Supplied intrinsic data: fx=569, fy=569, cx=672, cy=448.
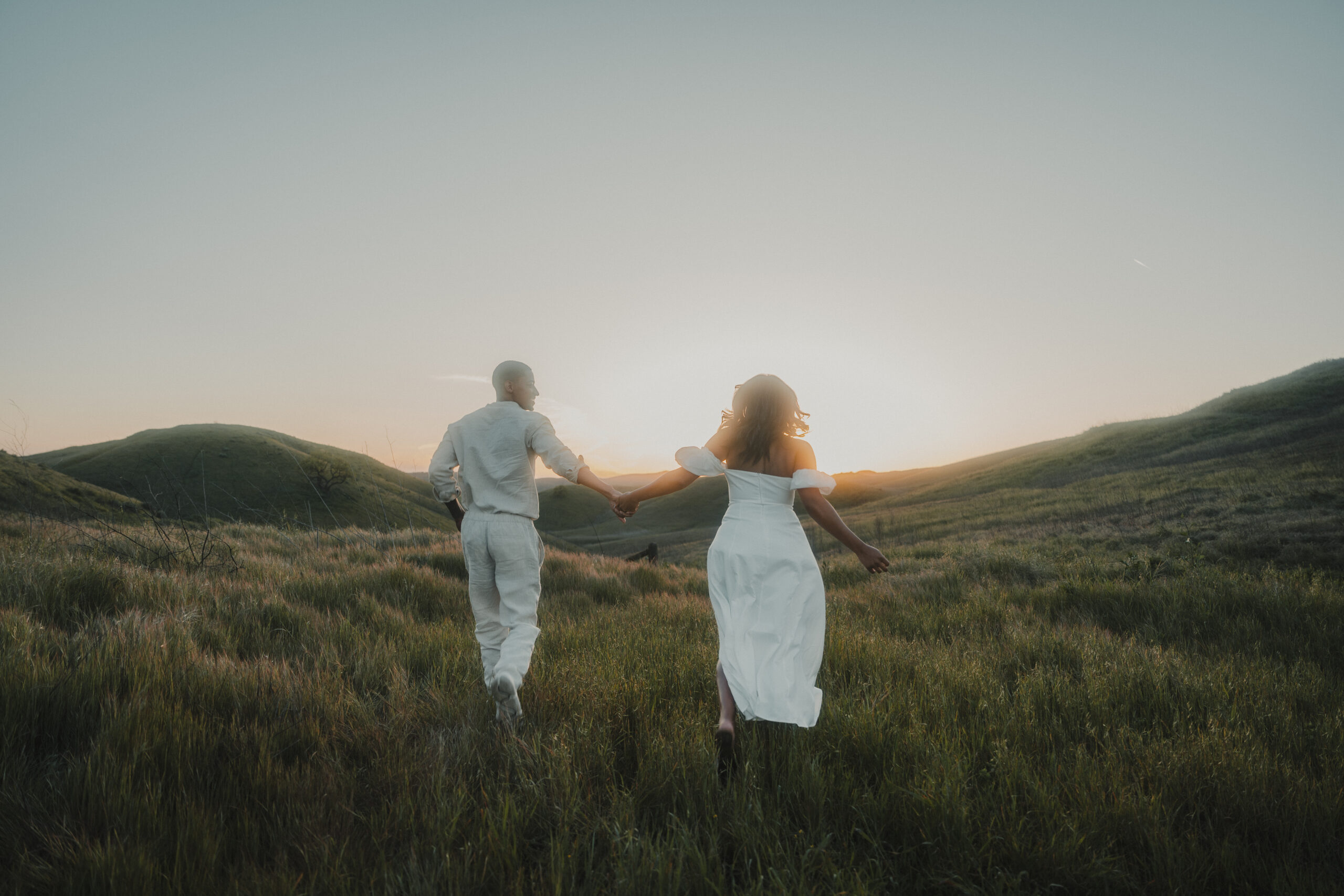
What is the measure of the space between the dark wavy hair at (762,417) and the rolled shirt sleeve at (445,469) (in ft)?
7.61

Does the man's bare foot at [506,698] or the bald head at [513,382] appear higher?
the bald head at [513,382]

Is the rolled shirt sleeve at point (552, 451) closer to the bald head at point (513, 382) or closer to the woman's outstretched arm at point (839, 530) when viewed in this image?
the bald head at point (513, 382)

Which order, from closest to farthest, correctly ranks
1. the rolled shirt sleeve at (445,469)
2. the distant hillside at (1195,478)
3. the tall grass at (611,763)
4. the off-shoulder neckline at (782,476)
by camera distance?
1. the tall grass at (611,763)
2. the off-shoulder neckline at (782,476)
3. the rolled shirt sleeve at (445,469)
4. the distant hillside at (1195,478)

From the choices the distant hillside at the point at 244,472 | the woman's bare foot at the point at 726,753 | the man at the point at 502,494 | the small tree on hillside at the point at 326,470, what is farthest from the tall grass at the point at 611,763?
the small tree on hillside at the point at 326,470

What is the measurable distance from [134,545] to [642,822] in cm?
857

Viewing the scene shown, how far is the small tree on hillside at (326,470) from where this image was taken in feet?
260

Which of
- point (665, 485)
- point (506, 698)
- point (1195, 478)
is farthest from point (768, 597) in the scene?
point (1195, 478)

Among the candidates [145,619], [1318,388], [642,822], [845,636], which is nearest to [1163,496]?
[845,636]

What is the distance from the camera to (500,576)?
4.33 metres

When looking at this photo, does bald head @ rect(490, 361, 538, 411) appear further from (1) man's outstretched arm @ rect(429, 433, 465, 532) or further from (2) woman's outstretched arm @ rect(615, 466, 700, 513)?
(2) woman's outstretched arm @ rect(615, 466, 700, 513)

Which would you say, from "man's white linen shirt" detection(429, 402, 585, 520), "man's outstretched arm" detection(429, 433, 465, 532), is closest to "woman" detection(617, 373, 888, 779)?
"man's white linen shirt" detection(429, 402, 585, 520)

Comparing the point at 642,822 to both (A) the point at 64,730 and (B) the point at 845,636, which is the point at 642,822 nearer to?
(A) the point at 64,730

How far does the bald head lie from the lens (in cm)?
467

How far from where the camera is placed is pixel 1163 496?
22.6 m
